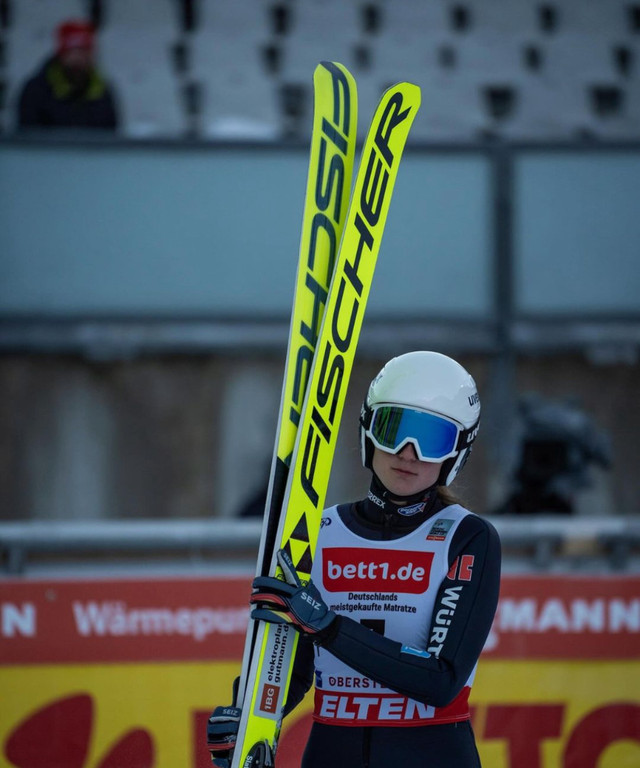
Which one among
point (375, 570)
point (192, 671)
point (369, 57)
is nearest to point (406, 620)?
point (375, 570)

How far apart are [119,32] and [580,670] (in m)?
7.40

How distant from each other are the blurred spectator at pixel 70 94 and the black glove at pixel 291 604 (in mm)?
4924

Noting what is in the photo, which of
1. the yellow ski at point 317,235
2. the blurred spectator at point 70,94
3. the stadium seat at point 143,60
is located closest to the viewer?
the yellow ski at point 317,235

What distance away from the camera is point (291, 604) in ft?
8.71

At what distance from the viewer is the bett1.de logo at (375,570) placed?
9.16 ft

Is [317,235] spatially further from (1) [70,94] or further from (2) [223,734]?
(1) [70,94]

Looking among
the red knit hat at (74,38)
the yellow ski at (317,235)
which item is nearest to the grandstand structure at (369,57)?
the red knit hat at (74,38)

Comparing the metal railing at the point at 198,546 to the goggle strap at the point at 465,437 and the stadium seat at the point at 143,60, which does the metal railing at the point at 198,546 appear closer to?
the goggle strap at the point at 465,437

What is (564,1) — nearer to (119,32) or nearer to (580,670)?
(119,32)

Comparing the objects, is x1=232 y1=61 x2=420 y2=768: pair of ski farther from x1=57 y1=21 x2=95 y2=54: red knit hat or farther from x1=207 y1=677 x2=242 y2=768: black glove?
x1=57 y1=21 x2=95 y2=54: red knit hat

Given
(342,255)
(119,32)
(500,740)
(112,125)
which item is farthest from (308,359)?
(119,32)

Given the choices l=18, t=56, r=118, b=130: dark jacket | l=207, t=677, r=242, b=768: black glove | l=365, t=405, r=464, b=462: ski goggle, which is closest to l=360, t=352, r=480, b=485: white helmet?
l=365, t=405, r=464, b=462: ski goggle

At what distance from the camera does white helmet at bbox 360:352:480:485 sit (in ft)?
9.35

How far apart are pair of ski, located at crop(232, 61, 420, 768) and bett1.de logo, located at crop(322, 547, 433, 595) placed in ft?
0.22
